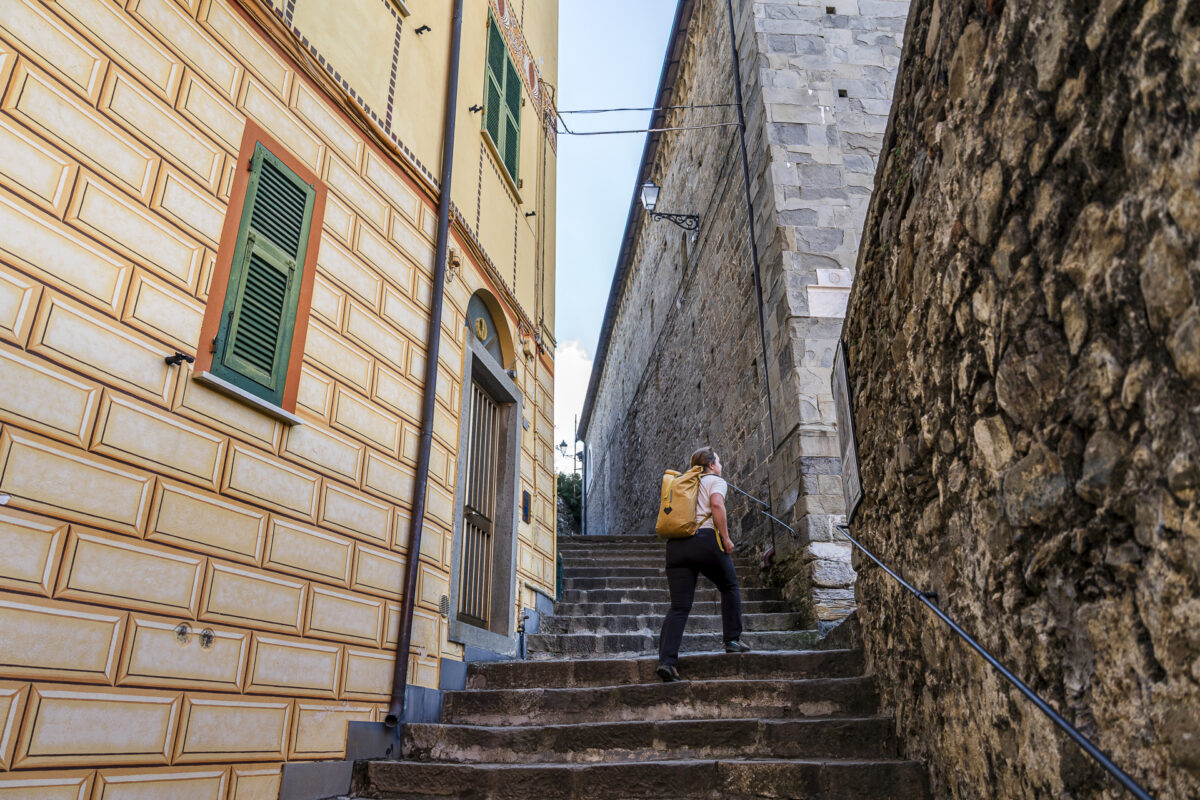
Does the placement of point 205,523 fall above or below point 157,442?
below

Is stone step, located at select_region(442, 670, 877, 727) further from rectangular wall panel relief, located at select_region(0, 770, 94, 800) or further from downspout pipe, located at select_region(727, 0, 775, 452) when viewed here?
downspout pipe, located at select_region(727, 0, 775, 452)

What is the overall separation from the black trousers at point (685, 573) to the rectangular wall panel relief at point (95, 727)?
2.48 meters

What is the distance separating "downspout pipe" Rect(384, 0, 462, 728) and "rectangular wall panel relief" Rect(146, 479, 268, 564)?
1.12m

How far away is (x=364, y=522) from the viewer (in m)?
4.20

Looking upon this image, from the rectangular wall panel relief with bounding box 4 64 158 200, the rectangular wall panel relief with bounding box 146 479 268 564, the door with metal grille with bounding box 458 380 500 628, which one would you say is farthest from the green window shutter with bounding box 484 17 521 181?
the rectangular wall panel relief with bounding box 146 479 268 564

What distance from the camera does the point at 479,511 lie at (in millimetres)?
5930

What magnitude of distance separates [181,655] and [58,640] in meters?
0.51

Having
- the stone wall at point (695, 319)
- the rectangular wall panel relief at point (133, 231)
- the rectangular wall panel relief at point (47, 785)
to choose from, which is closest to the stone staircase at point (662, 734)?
the rectangular wall panel relief at point (47, 785)

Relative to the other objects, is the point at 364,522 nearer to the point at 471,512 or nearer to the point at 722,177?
the point at 471,512

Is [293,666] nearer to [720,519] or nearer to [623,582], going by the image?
[720,519]

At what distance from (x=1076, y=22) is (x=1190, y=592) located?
120 cm

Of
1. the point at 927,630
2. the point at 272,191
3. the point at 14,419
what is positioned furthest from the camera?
the point at 272,191

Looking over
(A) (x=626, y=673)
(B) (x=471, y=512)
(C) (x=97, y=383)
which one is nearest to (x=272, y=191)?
(C) (x=97, y=383)

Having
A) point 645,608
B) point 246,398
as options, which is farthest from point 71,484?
point 645,608
